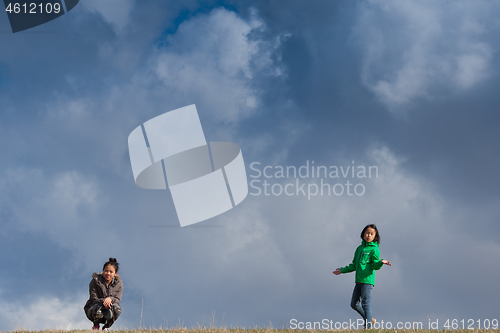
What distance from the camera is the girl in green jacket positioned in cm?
1167

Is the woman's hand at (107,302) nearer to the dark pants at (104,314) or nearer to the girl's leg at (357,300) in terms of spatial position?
the dark pants at (104,314)

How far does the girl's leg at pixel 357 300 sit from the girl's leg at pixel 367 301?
0.31 feet

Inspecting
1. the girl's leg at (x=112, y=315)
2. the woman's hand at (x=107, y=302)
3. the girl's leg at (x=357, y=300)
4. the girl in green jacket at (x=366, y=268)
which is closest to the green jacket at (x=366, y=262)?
the girl in green jacket at (x=366, y=268)

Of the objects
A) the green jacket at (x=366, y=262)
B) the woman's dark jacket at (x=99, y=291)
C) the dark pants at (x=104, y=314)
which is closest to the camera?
the dark pants at (x=104, y=314)

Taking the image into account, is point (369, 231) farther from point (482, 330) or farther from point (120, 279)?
point (120, 279)

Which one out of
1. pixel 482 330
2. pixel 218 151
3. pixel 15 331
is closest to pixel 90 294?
pixel 15 331

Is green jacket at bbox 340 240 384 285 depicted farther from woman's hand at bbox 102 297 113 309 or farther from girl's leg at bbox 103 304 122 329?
woman's hand at bbox 102 297 113 309

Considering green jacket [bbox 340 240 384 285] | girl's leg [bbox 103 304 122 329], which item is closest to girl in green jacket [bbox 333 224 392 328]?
green jacket [bbox 340 240 384 285]

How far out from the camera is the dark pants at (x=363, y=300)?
11578 millimetres

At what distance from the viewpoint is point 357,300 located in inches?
470

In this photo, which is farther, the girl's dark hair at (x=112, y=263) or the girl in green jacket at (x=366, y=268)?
the girl's dark hair at (x=112, y=263)

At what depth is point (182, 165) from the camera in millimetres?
20906

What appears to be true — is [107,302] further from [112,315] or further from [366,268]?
[366,268]

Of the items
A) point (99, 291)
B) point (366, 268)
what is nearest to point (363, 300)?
point (366, 268)
